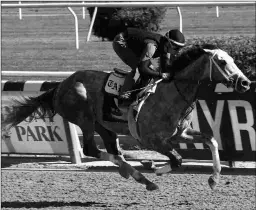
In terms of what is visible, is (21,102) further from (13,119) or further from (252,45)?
(252,45)

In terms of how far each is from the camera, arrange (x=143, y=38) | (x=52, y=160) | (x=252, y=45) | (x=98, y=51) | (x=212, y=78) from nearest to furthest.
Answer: (x=212, y=78), (x=143, y=38), (x=52, y=160), (x=252, y=45), (x=98, y=51)

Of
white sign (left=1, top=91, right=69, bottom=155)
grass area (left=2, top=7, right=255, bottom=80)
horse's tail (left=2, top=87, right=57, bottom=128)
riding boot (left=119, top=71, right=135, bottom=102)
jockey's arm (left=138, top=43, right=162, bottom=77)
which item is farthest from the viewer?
grass area (left=2, top=7, right=255, bottom=80)

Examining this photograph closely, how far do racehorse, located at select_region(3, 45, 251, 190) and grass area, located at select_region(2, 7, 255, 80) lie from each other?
3.87m

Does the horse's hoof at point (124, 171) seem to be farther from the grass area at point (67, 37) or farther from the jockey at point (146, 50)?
the grass area at point (67, 37)

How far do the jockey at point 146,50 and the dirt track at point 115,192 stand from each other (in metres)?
1.02

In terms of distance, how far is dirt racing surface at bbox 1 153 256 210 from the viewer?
656cm

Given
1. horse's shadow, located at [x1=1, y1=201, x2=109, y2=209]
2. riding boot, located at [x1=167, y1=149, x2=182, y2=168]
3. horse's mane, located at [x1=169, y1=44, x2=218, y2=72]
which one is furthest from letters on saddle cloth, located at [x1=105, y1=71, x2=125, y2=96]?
horse's shadow, located at [x1=1, y1=201, x2=109, y2=209]

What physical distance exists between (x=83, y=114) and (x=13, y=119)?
949 millimetres

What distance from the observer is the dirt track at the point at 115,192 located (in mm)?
6543

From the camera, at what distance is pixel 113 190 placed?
7227 millimetres

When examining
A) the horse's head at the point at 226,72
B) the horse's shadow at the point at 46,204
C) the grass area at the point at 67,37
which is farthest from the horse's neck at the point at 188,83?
the grass area at the point at 67,37

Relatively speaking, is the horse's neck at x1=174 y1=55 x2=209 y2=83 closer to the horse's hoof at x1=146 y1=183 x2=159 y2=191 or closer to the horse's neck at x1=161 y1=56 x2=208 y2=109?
the horse's neck at x1=161 y1=56 x2=208 y2=109

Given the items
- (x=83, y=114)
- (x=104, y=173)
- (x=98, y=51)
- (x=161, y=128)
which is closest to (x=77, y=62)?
(x=98, y=51)

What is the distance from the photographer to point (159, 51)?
6.77 meters
